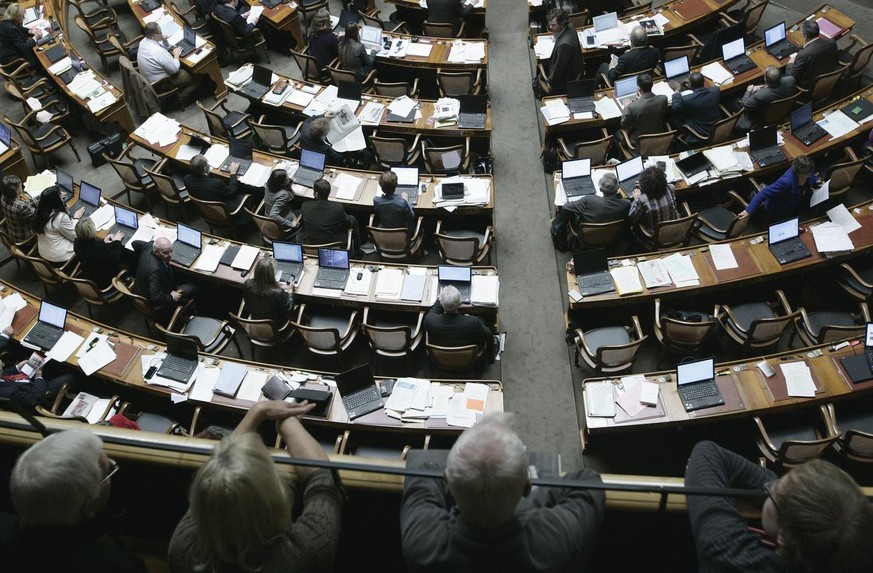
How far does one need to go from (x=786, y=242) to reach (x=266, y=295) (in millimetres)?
5442

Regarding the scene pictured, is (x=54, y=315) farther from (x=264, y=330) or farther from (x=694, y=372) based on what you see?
(x=694, y=372)

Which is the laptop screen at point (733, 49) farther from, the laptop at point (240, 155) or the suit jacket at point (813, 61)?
the laptop at point (240, 155)

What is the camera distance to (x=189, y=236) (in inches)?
305

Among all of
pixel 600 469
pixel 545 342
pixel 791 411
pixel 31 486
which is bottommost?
pixel 31 486

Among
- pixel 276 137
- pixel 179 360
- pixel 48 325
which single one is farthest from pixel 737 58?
pixel 48 325

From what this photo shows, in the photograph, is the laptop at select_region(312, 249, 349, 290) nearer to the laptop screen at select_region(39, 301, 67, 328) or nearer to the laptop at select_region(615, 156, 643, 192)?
the laptop screen at select_region(39, 301, 67, 328)

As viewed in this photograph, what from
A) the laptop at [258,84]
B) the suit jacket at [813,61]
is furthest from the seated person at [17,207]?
the suit jacket at [813,61]

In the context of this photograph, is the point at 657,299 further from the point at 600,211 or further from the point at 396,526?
the point at 396,526

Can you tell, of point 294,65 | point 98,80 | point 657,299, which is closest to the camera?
point 657,299

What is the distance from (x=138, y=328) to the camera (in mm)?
8094

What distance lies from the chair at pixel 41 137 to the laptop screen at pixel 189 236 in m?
3.50

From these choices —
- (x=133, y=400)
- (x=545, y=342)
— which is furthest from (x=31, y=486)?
(x=545, y=342)

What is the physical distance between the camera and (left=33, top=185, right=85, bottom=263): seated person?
7711 mm

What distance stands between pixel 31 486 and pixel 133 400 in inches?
204
